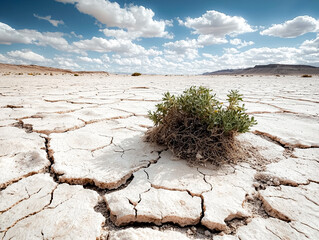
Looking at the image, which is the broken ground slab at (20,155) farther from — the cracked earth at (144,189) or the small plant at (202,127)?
the small plant at (202,127)

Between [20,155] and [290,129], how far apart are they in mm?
2603

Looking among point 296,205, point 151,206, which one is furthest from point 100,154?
point 296,205

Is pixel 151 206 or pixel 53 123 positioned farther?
pixel 53 123

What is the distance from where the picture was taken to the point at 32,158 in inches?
55.4

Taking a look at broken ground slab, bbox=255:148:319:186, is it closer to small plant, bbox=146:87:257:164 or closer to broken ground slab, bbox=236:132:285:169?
broken ground slab, bbox=236:132:285:169

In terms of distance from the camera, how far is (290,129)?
6.99 ft

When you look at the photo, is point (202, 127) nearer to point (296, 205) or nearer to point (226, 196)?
point (226, 196)

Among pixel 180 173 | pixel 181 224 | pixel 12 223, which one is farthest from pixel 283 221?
pixel 12 223

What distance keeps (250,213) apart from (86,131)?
1.62 meters

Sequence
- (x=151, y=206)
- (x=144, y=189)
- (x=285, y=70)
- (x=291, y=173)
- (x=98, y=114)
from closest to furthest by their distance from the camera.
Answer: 1. (x=151, y=206)
2. (x=144, y=189)
3. (x=291, y=173)
4. (x=98, y=114)
5. (x=285, y=70)

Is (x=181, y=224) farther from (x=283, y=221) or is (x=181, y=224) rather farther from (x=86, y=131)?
(x=86, y=131)

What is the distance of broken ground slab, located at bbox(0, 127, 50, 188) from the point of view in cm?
122

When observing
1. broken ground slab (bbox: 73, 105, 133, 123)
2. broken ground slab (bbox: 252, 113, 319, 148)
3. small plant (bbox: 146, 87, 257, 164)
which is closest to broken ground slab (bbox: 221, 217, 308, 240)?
small plant (bbox: 146, 87, 257, 164)

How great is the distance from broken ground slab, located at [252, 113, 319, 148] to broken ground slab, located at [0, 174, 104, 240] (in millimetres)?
1742
